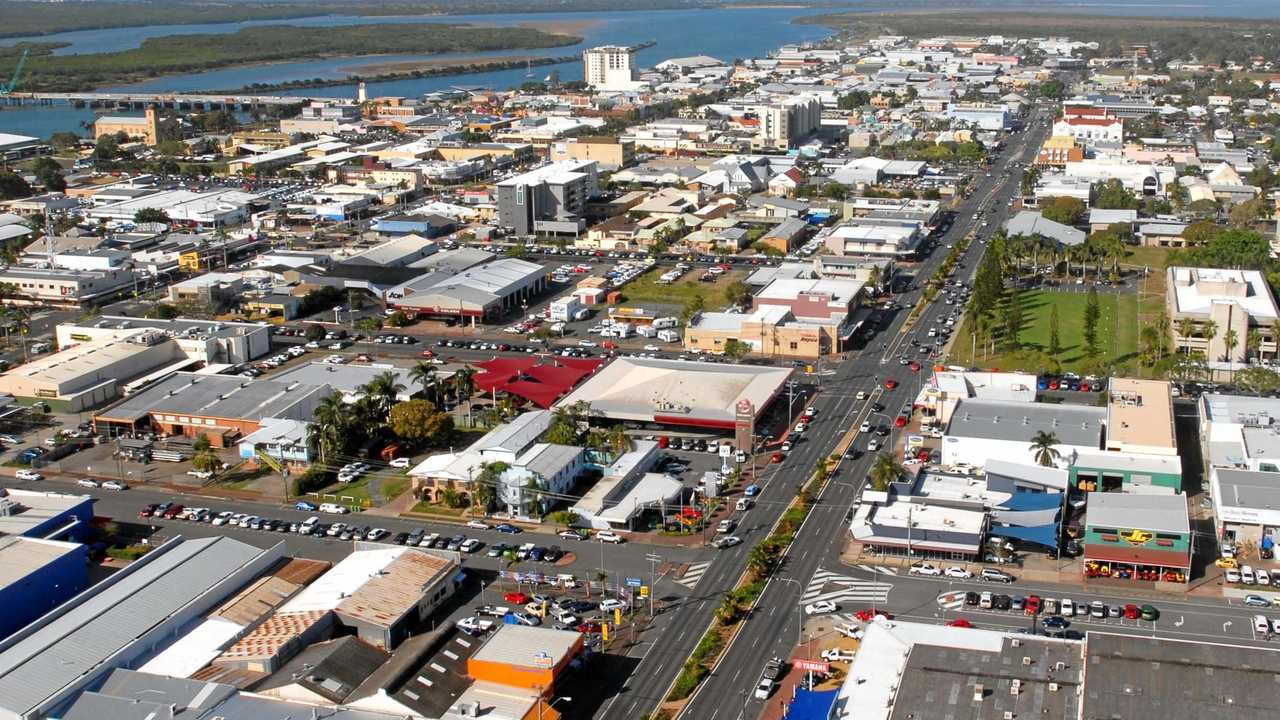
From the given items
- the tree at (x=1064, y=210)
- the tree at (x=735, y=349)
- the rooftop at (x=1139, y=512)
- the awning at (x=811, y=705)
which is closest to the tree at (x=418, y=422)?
the tree at (x=735, y=349)

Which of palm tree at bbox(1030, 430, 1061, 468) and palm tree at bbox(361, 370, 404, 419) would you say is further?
palm tree at bbox(361, 370, 404, 419)

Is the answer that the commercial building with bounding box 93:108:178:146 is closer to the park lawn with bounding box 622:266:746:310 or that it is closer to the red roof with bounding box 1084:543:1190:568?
the park lawn with bounding box 622:266:746:310

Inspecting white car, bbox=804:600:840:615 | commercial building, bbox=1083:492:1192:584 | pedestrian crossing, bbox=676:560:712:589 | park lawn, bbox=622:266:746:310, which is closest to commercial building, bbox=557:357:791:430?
pedestrian crossing, bbox=676:560:712:589

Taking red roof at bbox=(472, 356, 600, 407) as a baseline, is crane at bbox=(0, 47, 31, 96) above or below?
above

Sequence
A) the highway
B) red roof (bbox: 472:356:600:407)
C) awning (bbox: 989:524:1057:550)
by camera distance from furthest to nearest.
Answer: red roof (bbox: 472:356:600:407) → awning (bbox: 989:524:1057:550) → the highway

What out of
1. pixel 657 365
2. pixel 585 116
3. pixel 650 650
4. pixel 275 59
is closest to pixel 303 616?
pixel 650 650
